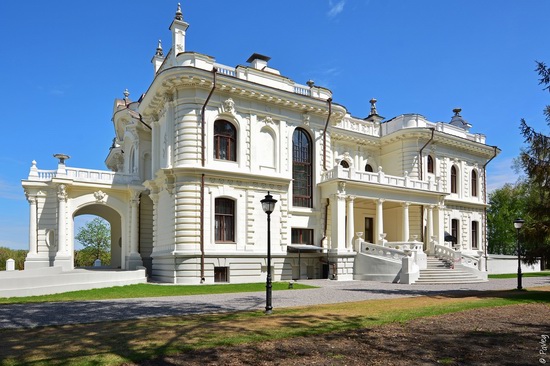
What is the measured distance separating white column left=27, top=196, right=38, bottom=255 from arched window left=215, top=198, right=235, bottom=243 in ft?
42.1

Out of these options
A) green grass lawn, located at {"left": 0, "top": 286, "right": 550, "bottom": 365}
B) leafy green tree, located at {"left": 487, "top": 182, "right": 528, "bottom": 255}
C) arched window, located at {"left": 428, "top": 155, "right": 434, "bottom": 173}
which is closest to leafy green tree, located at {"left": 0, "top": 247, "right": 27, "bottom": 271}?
arched window, located at {"left": 428, "top": 155, "right": 434, "bottom": 173}

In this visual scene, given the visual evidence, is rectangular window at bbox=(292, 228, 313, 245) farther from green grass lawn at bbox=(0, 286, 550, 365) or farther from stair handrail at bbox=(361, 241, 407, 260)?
green grass lawn at bbox=(0, 286, 550, 365)

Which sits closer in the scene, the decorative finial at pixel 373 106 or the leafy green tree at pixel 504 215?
the decorative finial at pixel 373 106

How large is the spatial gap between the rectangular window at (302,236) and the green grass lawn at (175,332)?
14726 millimetres

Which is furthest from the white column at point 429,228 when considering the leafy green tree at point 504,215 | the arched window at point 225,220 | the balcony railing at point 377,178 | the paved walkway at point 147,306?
the leafy green tree at point 504,215

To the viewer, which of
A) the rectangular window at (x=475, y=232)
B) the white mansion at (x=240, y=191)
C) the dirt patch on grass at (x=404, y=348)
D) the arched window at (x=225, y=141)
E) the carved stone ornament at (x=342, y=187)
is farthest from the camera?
the rectangular window at (x=475, y=232)

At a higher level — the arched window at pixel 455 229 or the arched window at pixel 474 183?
the arched window at pixel 474 183

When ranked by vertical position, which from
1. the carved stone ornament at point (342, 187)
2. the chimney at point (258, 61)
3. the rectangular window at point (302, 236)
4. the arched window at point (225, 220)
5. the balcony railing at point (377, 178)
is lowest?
the rectangular window at point (302, 236)

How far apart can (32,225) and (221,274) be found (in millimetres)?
13621

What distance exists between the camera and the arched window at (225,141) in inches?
1037

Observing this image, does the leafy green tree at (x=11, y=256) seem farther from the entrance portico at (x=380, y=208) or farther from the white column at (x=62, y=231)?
the entrance portico at (x=380, y=208)

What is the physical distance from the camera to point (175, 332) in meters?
9.55

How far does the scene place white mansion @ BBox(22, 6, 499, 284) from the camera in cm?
2523

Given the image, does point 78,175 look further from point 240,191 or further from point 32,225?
point 240,191
